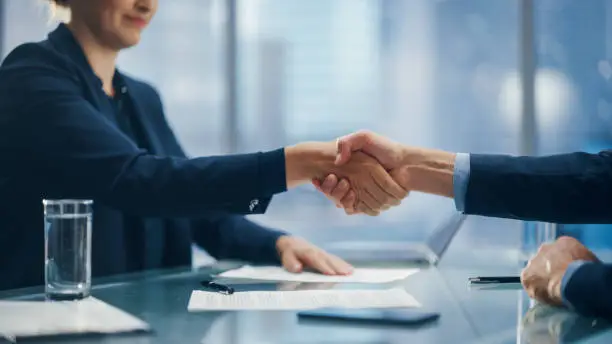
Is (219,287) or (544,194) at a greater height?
(544,194)

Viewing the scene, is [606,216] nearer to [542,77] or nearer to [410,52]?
[542,77]

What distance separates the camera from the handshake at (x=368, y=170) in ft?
4.94

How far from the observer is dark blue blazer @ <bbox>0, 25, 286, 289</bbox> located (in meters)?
1.43

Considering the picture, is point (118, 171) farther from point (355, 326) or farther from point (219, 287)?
point (355, 326)

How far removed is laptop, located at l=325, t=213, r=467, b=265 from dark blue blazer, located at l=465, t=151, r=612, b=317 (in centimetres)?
39

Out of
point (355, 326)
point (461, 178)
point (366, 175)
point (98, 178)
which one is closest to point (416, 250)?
point (366, 175)

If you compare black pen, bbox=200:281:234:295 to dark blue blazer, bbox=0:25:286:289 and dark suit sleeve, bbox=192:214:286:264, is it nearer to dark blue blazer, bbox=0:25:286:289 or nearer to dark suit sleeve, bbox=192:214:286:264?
dark blue blazer, bbox=0:25:286:289

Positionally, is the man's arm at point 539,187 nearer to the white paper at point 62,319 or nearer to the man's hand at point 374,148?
the man's hand at point 374,148

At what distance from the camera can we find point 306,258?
150cm

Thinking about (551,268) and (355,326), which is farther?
(551,268)

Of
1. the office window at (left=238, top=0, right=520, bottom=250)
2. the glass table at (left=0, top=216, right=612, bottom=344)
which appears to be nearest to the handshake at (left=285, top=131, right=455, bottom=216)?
the glass table at (left=0, top=216, right=612, bottom=344)

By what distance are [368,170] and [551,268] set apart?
0.65 metres

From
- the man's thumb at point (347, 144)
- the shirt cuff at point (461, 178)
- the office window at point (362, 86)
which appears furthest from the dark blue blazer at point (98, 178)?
the office window at point (362, 86)

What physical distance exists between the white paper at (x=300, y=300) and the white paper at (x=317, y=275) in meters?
0.15
